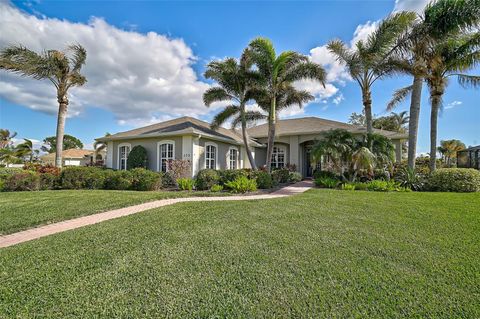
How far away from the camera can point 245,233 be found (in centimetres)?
509

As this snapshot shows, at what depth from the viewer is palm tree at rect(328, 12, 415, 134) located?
43.2 feet

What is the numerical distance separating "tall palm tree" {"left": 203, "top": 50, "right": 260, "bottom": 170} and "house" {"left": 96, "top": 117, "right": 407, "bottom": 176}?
231 centimetres

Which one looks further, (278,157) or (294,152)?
(278,157)

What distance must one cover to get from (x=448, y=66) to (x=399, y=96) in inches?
150

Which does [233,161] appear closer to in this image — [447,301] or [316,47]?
[316,47]

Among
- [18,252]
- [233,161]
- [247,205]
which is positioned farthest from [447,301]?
[233,161]

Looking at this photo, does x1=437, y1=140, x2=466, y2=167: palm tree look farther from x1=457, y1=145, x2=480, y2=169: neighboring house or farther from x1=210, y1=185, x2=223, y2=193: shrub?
x1=210, y1=185, x2=223, y2=193: shrub

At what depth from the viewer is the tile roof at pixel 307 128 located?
1892 centimetres

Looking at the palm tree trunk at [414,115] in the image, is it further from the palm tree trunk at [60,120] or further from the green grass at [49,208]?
the palm tree trunk at [60,120]

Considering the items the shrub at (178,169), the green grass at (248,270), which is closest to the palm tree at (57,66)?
the shrub at (178,169)

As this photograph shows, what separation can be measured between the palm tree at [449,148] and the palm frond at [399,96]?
28547 mm

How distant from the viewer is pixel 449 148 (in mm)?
37156

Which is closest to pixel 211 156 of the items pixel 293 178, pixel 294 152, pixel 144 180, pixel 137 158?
pixel 137 158

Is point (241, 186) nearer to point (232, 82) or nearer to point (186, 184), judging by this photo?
point (186, 184)
